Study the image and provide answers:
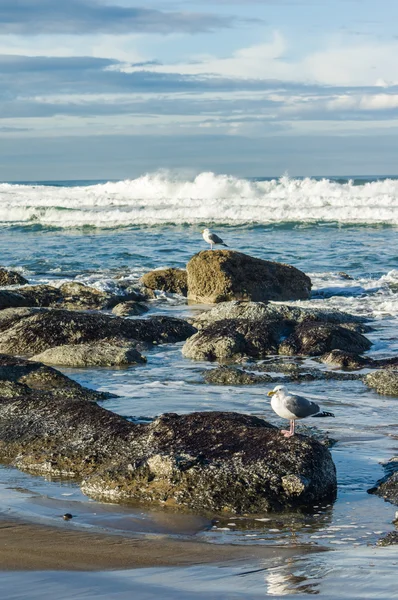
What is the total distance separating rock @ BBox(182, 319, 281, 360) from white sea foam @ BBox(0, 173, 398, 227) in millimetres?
28318

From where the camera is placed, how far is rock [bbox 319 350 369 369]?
41.4ft

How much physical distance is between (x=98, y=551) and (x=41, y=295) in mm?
13277

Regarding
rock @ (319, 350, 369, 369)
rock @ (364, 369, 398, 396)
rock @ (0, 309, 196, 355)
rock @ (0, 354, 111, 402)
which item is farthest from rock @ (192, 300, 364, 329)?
rock @ (0, 354, 111, 402)

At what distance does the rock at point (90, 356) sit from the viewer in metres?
12.5

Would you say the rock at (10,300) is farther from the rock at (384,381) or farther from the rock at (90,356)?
the rock at (384,381)

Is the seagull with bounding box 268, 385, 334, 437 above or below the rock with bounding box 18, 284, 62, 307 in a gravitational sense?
below

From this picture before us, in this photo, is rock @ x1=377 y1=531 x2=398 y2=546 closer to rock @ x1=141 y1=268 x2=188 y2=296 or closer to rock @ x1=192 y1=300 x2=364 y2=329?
rock @ x1=192 y1=300 x2=364 y2=329

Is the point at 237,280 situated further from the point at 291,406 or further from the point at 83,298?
the point at 291,406

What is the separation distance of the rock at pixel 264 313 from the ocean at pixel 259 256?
3.41 ft

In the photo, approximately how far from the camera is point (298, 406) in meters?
7.91

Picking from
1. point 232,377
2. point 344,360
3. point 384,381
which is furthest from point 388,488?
point 344,360

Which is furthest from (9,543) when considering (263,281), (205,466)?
(263,281)

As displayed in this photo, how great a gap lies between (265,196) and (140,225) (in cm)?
1635

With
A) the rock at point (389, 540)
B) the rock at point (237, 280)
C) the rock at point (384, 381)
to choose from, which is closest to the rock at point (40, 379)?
the rock at point (384, 381)
